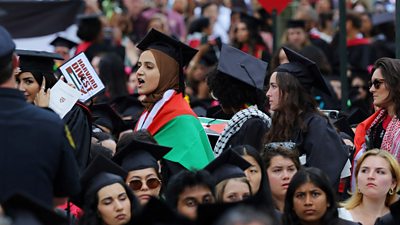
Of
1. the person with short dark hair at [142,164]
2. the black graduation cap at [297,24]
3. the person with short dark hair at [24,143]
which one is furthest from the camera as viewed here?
the black graduation cap at [297,24]

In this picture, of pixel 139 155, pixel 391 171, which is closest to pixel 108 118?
pixel 139 155

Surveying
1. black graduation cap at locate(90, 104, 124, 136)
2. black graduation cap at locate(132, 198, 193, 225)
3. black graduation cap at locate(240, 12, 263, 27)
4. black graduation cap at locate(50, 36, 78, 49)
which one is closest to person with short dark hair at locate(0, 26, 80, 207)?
black graduation cap at locate(132, 198, 193, 225)

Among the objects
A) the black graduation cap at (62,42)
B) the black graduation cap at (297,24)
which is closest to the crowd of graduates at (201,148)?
the black graduation cap at (62,42)

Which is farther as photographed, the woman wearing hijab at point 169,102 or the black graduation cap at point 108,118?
the black graduation cap at point 108,118

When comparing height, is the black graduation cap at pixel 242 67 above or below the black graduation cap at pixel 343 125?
above

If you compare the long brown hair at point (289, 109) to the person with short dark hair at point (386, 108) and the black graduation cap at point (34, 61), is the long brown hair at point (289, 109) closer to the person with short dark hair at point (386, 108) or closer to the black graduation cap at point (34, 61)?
the person with short dark hair at point (386, 108)

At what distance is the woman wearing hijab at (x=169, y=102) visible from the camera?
35.7ft

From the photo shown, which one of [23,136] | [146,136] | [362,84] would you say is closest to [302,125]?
[146,136]

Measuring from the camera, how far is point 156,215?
270 inches

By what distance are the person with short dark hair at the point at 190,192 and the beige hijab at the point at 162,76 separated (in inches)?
102

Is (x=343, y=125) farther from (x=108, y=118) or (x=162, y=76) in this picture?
(x=108, y=118)

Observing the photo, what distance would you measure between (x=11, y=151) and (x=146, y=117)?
12.2ft

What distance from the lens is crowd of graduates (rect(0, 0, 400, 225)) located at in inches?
302

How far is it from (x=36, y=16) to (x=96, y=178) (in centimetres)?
850
